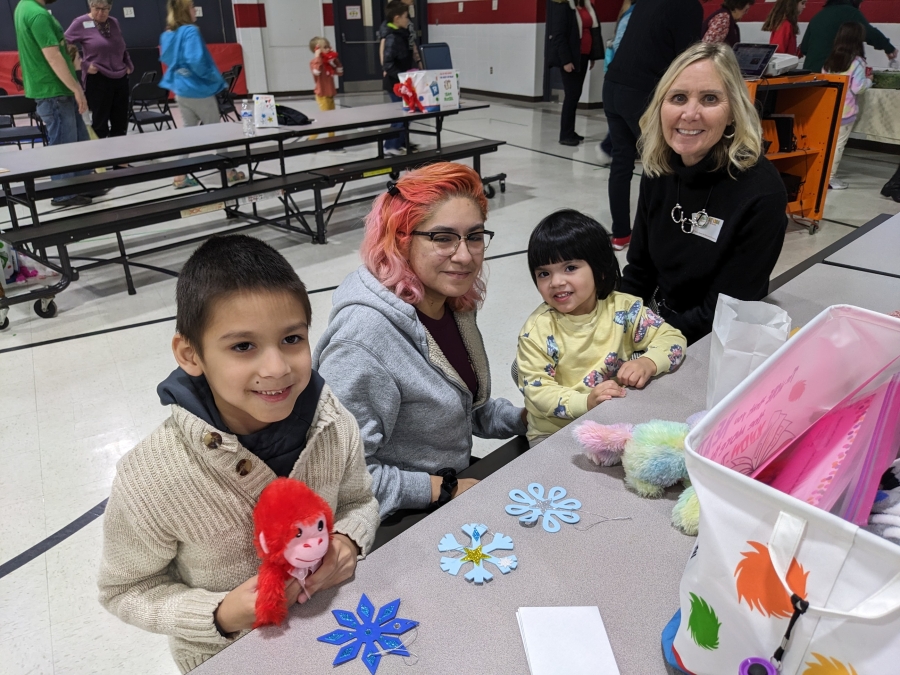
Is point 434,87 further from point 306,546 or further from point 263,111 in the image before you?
point 306,546

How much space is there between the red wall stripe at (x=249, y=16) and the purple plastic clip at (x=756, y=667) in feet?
43.0

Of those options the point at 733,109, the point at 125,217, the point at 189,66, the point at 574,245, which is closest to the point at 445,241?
the point at 574,245

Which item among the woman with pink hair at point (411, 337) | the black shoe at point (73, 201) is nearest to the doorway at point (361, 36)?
the black shoe at point (73, 201)

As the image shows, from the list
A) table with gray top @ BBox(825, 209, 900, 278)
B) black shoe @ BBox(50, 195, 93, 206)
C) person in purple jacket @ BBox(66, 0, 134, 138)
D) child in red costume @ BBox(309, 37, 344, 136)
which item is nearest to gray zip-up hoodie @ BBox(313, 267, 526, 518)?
table with gray top @ BBox(825, 209, 900, 278)

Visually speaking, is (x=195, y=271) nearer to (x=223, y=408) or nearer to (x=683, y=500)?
(x=223, y=408)

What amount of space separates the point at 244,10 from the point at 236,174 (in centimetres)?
702

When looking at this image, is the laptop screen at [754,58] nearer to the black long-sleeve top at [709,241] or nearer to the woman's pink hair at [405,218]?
the black long-sleeve top at [709,241]

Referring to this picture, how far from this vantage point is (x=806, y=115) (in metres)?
4.71

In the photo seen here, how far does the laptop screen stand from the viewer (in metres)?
4.13

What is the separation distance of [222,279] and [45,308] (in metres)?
3.36

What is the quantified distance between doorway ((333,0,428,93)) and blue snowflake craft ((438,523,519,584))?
40.5 ft

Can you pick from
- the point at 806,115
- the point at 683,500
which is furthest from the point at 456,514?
the point at 806,115

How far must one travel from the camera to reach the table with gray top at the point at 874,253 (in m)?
2.14

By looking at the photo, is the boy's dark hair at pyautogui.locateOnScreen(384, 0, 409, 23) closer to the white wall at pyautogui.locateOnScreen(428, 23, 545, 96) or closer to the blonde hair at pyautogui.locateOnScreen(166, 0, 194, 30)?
the blonde hair at pyautogui.locateOnScreen(166, 0, 194, 30)
